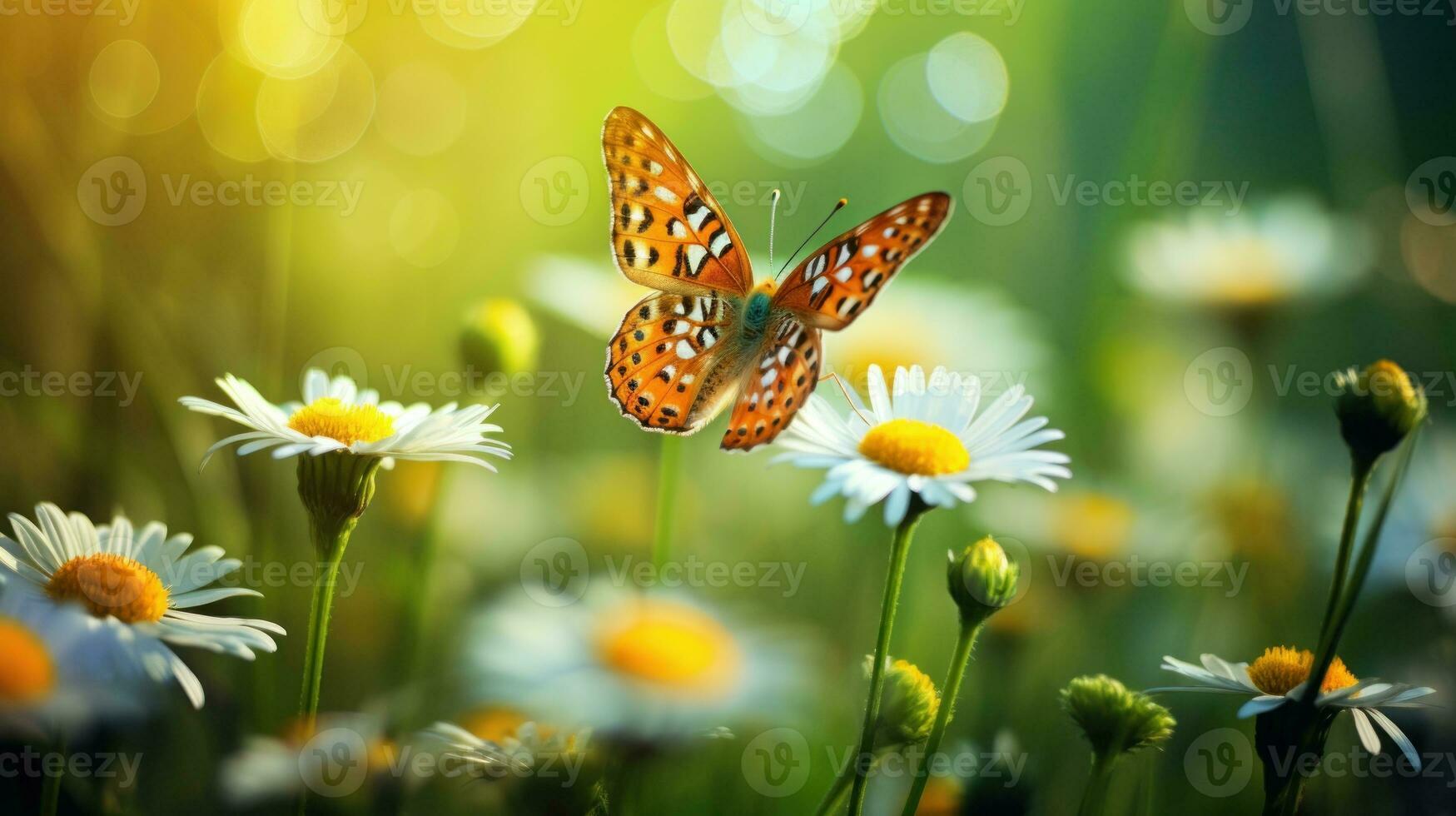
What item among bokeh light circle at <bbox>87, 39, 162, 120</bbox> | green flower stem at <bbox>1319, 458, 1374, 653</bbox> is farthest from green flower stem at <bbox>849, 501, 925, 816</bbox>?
bokeh light circle at <bbox>87, 39, 162, 120</bbox>

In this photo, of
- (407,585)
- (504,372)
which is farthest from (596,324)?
(407,585)

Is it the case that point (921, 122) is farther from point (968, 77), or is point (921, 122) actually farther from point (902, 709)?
point (902, 709)

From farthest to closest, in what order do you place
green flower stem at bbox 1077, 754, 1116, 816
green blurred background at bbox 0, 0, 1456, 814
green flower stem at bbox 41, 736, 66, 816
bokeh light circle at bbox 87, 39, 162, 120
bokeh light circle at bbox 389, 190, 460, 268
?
bokeh light circle at bbox 389, 190, 460, 268 → bokeh light circle at bbox 87, 39, 162, 120 → green blurred background at bbox 0, 0, 1456, 814 → green flower stem at bbox 1077, 754, 1116, 816 → green flower stem at bbox 41, 736, 66, 816

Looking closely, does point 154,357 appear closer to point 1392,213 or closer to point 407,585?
point 407,585

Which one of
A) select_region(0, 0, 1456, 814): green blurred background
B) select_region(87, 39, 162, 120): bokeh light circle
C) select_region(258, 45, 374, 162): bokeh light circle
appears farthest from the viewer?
select_region(258, 45, 374, 162): bokeh light circle

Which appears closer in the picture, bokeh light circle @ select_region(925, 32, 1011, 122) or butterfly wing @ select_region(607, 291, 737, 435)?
butterfly wing @ select_region(607, 291, 737, 435)

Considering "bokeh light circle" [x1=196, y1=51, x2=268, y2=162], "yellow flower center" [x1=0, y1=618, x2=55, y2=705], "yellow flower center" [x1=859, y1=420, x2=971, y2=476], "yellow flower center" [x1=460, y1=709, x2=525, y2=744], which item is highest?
"bokeh light circle" [x1=196, y1=51, x2=268, y2=162]

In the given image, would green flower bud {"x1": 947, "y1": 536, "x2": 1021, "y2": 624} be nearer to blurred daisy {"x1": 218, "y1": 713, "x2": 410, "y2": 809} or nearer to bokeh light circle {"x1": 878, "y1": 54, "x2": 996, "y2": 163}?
blurred daisy {"x1": 218, "y1": 713, "x2": 410, "y2": 809}

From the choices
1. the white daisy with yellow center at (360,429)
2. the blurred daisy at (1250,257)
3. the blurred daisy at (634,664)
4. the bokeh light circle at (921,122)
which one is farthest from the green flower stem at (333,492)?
the bokeh light circle at (921,122)

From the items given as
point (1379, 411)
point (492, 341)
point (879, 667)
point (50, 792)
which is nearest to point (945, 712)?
point (879, 667)
